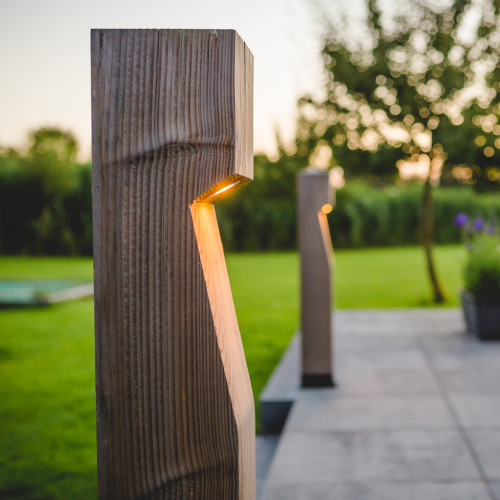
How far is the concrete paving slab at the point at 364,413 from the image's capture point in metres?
3.11

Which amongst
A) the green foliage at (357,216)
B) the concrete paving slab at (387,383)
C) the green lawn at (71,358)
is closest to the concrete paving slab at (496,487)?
the concrete paving slab at (387,383)

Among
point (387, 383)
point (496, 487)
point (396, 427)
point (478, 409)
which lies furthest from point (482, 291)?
point (496, 487)

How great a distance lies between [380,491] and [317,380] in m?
1.53

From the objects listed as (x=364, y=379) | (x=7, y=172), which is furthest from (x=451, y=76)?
(x=7, y=172)

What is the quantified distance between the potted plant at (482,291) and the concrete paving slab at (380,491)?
3159 millimetres

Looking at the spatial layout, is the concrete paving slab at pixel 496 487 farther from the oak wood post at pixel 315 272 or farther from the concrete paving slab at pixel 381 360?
the concrete paving slab at pixel 381 360

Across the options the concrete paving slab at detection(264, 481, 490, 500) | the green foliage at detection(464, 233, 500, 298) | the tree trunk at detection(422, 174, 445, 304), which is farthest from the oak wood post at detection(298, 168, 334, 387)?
the tree trunk at detection(422, 174, 445, 304)

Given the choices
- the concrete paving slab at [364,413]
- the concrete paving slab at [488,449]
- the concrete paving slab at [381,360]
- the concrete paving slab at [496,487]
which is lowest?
the concrete paving slab at [381,360]

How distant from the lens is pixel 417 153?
25.6ft

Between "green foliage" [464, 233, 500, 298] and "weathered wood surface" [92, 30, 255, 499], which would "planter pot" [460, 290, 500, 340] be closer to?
"green foliage" [464, 233, 500, 298]

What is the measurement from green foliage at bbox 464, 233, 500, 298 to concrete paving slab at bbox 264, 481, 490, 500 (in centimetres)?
336

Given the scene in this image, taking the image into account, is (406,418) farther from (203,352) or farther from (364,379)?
(203,352)

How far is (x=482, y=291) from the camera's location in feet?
17.7

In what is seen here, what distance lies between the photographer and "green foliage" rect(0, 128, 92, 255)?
55.3 ft
